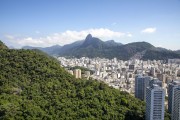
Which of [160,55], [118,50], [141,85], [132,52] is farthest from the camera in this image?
[118,50]

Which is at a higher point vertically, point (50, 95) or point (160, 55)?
point (160, 55)

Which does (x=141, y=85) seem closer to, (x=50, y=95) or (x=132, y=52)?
(x=50, y=95)

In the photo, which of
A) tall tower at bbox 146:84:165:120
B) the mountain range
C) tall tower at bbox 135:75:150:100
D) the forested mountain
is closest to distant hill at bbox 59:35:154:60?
the mountain range

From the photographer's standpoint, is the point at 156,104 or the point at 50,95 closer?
the point at 156,104

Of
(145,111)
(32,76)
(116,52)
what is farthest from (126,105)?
(116,52)

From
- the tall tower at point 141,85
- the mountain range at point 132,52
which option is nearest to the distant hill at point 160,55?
the mountain range at point 132,52

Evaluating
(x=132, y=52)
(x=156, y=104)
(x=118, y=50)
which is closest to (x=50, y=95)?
(x=156, y=104)

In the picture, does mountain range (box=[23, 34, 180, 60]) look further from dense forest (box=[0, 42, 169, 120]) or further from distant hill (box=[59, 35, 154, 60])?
dense forest (box=[0, 42, 169, 120])

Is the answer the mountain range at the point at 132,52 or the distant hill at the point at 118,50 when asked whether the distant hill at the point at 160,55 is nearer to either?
the mountain range at the point at 132,52
